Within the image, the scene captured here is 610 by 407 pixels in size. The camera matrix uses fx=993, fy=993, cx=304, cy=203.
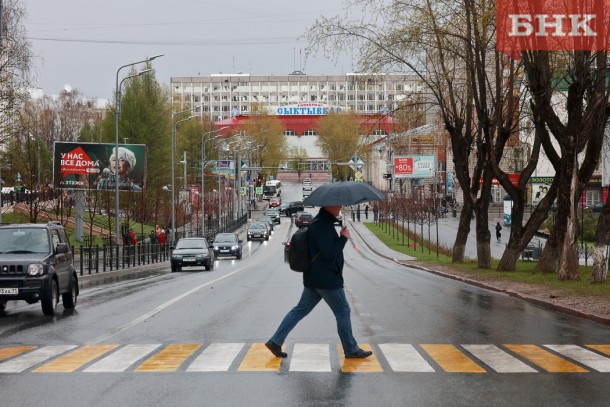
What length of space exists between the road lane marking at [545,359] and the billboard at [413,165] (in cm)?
8509

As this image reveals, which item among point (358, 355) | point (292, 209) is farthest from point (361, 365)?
point (292, 209)

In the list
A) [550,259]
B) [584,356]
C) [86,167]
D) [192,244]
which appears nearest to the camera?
[584,356]

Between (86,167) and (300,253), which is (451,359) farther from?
(86,167)

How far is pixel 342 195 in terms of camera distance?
1212 cm

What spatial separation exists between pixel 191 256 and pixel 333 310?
34488mm

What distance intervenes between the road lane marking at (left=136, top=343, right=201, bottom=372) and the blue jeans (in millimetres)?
1254

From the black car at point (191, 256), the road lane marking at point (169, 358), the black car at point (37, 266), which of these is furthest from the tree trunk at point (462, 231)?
the road lane marking at point (169, 358)

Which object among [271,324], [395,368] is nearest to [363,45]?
[271,324]

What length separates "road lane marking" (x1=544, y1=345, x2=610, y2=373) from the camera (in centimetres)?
1172

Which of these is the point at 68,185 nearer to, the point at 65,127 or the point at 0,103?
the point at 0,103

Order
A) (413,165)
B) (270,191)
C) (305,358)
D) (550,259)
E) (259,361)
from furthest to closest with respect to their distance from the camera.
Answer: (270,191)
(413,165)
(550,259)
(305,358)
(259,361)

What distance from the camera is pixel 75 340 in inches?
580

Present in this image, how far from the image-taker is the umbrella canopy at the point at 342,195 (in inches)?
472

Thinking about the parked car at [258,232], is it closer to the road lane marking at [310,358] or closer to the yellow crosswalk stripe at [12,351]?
the yellow crosswalk stripe at [12,351]
